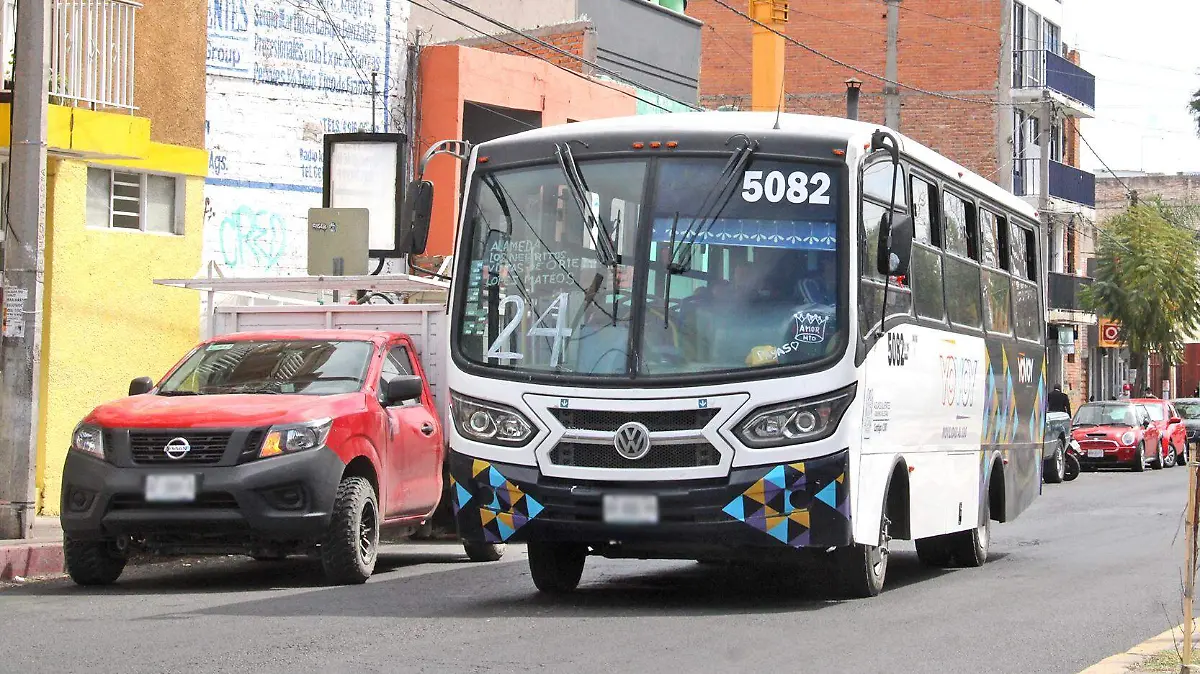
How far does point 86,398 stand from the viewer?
18.6 meters

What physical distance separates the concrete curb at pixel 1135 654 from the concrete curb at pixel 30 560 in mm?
8013

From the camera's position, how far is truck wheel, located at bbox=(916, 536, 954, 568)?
14.9 m

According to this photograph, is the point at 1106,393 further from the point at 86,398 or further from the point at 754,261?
the point at 754,261

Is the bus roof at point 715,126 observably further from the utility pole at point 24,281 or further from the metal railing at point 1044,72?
the metal railing at point 1044,72

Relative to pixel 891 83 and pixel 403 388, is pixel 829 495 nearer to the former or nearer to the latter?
pixel 403 388

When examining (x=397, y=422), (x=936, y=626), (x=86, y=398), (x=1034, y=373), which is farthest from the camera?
(x=86, y=398)

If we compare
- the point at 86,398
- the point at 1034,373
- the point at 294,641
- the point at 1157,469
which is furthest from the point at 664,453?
the point at 1157,469

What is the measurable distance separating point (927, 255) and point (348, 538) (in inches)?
180

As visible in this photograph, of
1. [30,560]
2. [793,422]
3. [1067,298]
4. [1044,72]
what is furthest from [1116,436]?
[793,422]

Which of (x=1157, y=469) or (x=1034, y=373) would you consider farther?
(x=1157, y=469)

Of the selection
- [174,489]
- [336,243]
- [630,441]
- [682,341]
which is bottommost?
[174,489]

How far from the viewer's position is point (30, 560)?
13258mm

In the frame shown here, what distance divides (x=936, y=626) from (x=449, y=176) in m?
16.5

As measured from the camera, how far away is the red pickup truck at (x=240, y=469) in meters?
11.7
